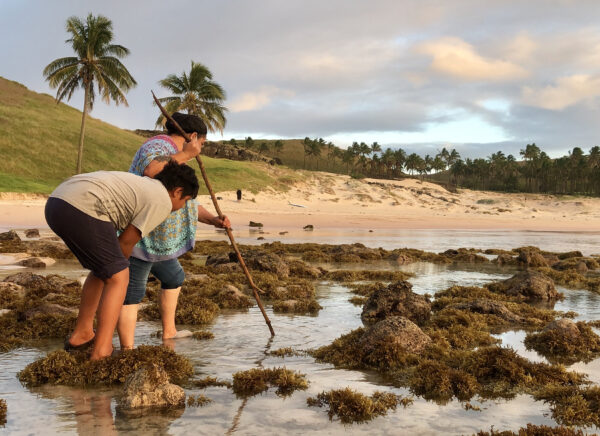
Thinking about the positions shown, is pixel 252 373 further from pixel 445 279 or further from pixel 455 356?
pixel 445 279

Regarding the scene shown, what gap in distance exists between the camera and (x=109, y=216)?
4.36 metres

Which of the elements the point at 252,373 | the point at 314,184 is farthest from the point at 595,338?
the point at 314,184

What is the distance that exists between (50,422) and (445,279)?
1101 centimetres

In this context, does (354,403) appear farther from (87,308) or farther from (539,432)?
(87,308)

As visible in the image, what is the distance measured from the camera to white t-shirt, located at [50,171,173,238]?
168 inches

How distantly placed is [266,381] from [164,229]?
1866 mm

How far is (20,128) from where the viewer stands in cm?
5691

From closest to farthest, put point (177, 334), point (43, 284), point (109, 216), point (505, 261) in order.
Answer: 1. point (109, 216)
2. point (177, 334)
3. point (43, 284)
4. point (505, 261)

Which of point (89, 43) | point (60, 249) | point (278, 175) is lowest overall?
point (60, 249)

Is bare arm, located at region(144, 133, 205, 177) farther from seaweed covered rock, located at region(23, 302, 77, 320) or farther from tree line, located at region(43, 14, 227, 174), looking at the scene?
tree line, located at region(43, 14, 227, 174)

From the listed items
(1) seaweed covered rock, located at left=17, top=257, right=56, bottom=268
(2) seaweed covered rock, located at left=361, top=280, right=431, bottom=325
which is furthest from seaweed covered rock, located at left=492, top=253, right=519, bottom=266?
(1) seaweed covered rock, located at left=17, top=257, right=56, bottom=268

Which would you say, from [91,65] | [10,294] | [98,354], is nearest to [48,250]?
[10,294]

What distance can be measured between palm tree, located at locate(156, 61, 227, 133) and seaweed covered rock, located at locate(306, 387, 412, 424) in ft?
152

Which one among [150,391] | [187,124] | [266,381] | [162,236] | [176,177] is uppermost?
[187,124]
